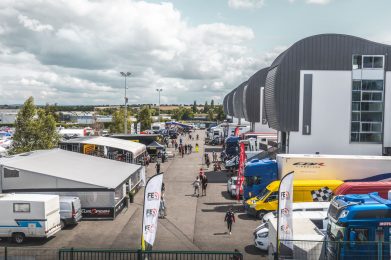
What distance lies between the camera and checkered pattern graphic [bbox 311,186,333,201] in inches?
912

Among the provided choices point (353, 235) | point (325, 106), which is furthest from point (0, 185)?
point (325, 106)

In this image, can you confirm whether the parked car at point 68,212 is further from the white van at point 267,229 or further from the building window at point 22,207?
the white van at point 267,229

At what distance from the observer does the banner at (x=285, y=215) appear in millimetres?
13688

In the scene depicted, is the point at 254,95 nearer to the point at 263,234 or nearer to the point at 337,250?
the point at 263,234

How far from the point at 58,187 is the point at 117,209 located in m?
3.55

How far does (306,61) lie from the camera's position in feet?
115

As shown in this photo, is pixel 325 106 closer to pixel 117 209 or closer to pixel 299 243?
pixel 117 209

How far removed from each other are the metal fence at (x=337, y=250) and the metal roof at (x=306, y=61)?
22.5 meters

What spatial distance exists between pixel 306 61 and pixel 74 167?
2086 cm

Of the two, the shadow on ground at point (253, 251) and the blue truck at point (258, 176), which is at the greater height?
the blue truck at point (258, 176)

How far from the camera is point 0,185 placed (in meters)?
23.3

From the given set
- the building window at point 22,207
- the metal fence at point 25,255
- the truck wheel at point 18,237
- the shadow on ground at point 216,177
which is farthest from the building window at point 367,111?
the metal fence at point 25,255

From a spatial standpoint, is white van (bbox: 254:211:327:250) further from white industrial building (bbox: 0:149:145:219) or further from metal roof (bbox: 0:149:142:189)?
metal roof (bbox: 0:149:142:189)

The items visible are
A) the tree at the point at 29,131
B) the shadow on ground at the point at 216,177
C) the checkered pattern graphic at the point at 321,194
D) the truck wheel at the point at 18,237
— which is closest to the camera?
the truck wheel at the point at 18,237
